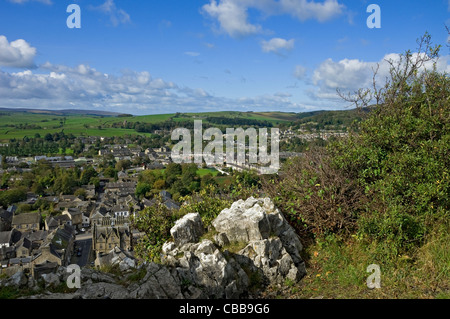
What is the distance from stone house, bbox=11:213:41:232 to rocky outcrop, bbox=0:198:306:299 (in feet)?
140

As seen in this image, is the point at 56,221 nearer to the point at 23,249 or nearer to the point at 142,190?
the point at 23,249

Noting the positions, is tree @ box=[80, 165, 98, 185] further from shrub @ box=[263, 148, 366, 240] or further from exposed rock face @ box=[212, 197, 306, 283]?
exposed rock face @ box=[212, 197, 306, 283]

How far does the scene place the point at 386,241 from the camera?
21.2ft

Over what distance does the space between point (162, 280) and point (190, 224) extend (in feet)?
5.59

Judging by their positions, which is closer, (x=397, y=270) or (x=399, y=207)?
(x=397, y=270)

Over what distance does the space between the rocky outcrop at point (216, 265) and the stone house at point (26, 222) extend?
140 ft

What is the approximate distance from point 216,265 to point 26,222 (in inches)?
1799

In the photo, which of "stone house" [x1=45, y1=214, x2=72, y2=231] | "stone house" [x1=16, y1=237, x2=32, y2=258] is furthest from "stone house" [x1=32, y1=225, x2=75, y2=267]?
"stone house" [x1=45, y1=214, x2=72, y2=231]

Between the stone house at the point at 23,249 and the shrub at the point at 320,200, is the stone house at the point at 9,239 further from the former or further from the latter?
the shrub at the point at 320,200

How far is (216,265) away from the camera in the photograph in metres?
6.42

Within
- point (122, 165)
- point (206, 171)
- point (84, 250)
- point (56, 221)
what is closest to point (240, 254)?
point (84, 250)
